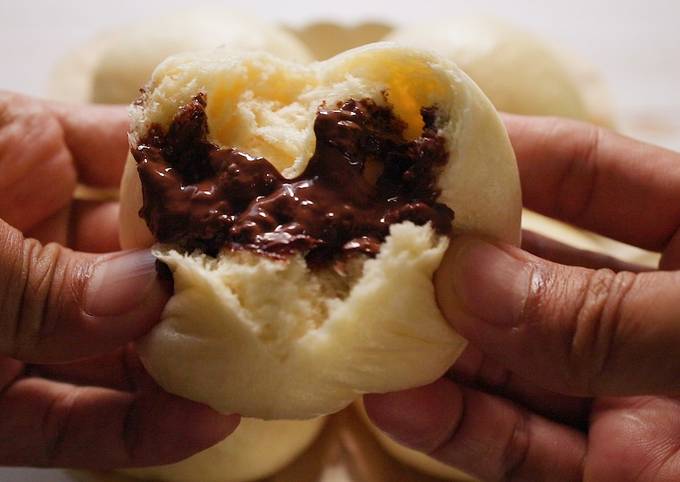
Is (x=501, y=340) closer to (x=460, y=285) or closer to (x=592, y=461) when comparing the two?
(x=460, y=285)

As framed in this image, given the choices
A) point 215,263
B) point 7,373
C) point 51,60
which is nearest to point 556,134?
point 215,263

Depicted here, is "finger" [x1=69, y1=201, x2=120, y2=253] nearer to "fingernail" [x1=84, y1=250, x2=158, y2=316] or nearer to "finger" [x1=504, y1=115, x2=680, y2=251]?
"fingernail" [x1=84, y1=250, x2=158, y2=316]

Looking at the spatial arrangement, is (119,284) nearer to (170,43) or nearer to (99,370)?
(99,370)

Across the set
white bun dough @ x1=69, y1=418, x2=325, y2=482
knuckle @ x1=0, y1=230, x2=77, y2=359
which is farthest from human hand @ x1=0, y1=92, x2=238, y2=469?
white bun dough @ x1=69, y1=418, x2=325, y2=482

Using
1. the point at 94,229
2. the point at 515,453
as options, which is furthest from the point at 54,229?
the point at 515,453

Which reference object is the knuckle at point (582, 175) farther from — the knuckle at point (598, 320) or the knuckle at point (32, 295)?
the knuckle at point (32, 295)

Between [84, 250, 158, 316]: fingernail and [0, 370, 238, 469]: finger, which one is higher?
[84, 250, 158, 316]: fingernail

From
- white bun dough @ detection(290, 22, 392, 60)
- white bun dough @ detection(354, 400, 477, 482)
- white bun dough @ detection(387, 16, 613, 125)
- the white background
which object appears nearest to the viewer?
white bun dough @ detection(354, 400, 477, 482)
